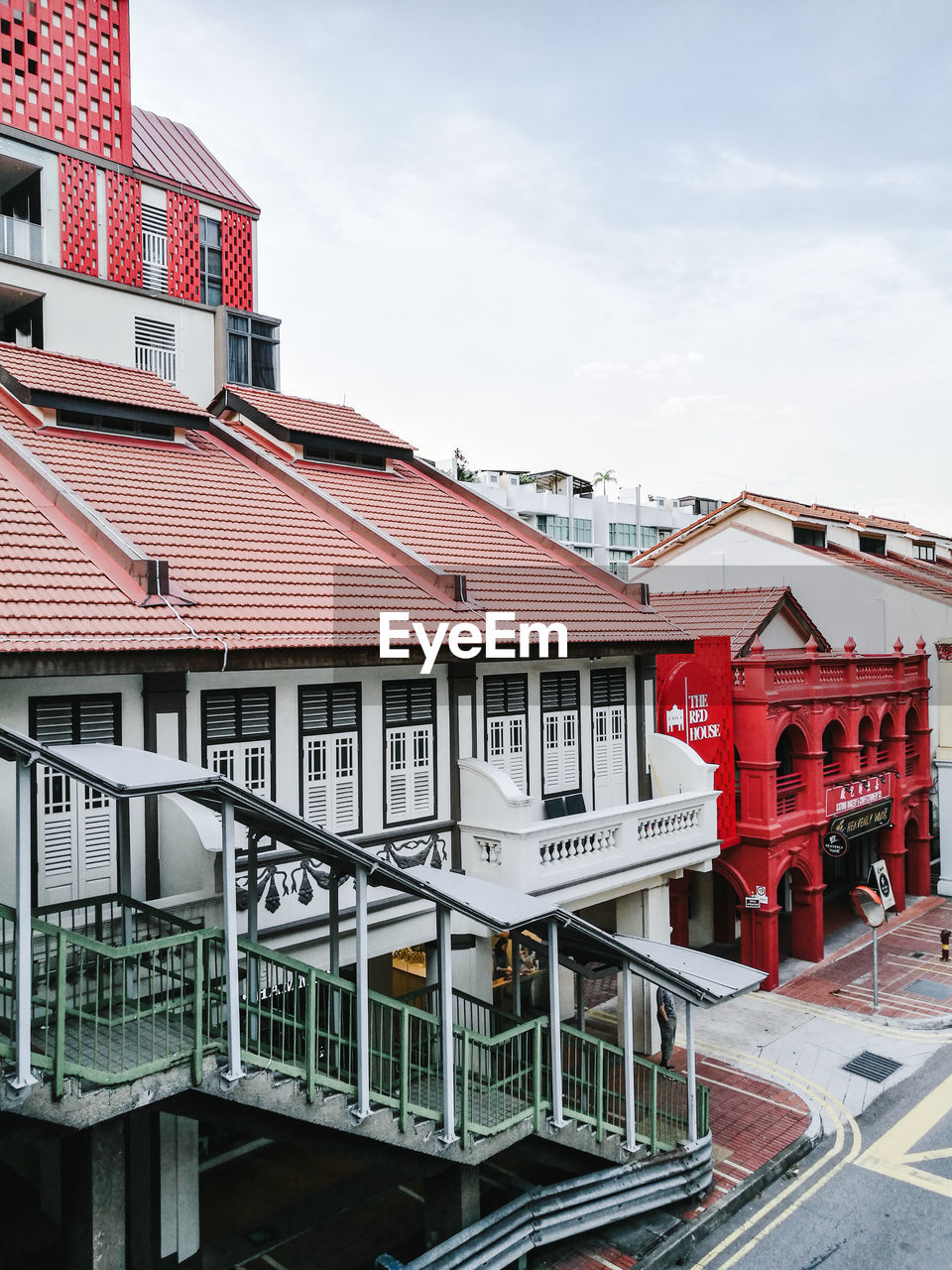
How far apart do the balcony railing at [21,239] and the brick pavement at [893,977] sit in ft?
81.7

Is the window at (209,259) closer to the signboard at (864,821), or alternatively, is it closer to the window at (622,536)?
the signboard at (864,821)

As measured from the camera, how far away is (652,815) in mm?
17875

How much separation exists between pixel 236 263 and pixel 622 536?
2062 inches

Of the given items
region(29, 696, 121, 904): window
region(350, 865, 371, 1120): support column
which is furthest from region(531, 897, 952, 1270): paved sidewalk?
region(29, 696, 121, 904): window

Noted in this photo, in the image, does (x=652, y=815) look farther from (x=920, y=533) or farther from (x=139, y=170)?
(x=920, y=533)

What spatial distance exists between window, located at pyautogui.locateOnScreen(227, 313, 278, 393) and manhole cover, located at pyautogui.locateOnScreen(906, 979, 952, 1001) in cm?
2240

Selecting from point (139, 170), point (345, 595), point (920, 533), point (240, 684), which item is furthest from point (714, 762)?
point (920, 533)

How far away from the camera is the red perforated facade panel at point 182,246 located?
25.3 meters

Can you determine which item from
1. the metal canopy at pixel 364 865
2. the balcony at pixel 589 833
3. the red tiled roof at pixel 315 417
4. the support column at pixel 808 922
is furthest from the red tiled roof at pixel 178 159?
the support column at pixel 808 922

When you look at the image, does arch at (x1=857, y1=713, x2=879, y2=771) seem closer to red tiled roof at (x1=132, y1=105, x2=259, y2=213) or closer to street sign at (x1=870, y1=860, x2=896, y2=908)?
street sign at (x1=870, y1=860, x2=896, y2=908)

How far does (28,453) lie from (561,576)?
9.83 meters

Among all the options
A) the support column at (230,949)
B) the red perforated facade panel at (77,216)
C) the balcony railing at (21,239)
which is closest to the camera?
the support column at (230,949)

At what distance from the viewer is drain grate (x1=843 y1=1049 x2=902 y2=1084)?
62.4ft

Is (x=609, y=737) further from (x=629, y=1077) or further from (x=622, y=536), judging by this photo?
(x=622, y=536)
